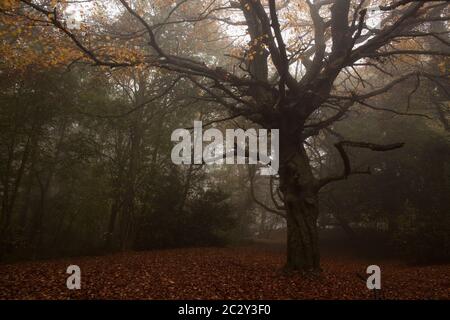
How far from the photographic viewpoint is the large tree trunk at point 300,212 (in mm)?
8742

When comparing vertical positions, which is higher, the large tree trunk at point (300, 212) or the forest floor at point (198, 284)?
the large tree trunk at point (300, 212)

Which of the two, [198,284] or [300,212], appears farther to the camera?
[300,212]

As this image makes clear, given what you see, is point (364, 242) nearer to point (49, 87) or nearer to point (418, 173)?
point (418, 173)

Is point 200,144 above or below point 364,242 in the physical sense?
above

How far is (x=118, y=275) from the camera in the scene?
328 inches

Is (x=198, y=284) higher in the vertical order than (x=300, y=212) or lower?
lower

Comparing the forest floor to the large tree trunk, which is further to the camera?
the large tree trunk

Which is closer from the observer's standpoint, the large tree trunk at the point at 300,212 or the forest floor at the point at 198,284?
the forest floor at the point at 198,284

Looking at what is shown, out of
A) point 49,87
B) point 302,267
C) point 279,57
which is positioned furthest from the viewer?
point 49,87

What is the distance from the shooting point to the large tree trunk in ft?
28.7

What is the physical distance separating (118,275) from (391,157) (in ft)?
49.8

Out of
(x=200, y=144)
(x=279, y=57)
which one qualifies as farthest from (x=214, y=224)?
(x=279, y=57)

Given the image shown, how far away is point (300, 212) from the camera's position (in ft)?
29.5

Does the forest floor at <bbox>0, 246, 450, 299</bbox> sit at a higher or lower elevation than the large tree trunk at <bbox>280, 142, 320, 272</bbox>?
lower
